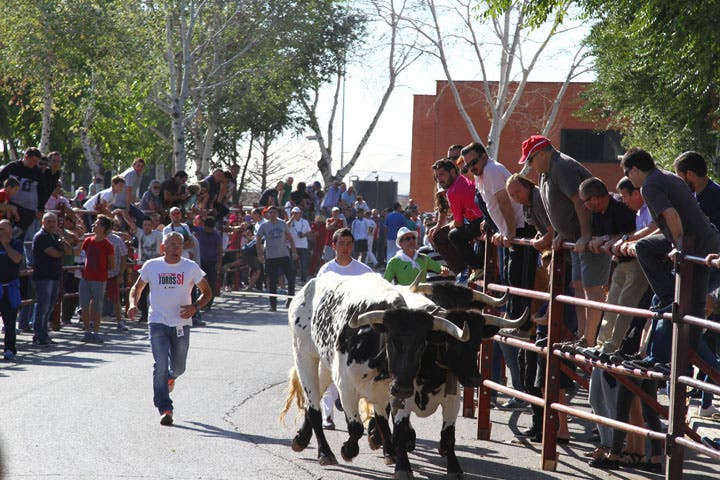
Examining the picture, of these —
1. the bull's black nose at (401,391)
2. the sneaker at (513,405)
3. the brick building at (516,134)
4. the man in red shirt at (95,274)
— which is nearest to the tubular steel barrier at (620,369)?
the bull's black nose at (401,391)

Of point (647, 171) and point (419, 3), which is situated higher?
point (419, 3)

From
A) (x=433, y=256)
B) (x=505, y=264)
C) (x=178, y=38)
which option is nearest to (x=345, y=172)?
(x=178, y=38)

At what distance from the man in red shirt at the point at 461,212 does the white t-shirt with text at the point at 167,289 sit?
264 centimetres

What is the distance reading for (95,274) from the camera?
1900 cm

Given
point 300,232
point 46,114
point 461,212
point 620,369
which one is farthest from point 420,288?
point 46,114

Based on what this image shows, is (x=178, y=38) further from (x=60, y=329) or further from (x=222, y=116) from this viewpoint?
(x=60, y=329)

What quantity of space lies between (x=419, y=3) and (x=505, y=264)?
35.4 metres

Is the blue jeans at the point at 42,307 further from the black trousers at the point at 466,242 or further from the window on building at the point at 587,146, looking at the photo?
the window on building at the point at 587,146

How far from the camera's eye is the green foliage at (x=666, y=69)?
46.9ft

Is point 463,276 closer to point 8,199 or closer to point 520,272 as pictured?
point 520,272

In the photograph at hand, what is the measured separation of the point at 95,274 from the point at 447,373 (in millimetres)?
10905

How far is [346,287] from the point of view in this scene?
32.5ft

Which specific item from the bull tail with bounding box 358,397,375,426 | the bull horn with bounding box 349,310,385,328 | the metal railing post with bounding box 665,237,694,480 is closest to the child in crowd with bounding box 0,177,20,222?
the bull tail with bounding box 358,397,375,426

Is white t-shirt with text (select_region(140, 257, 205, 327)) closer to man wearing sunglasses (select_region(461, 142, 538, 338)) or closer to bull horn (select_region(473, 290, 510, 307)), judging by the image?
man wearing sunglasses (select_region(461, 142, 538, 338))
